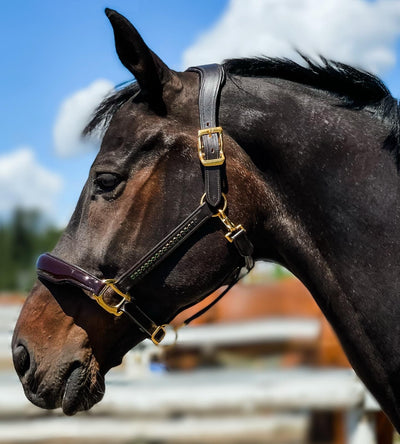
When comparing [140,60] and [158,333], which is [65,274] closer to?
[158,333]

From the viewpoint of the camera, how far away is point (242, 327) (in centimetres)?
791

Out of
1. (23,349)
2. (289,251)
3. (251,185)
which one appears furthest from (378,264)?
(23,349)

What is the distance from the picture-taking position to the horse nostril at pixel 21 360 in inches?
90.6

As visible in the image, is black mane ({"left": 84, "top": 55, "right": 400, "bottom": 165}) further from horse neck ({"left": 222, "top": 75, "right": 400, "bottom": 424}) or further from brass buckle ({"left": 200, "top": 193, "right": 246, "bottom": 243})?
brass buckle ({"left": 200, "top": 193, "right": 246, "bottom": 243})

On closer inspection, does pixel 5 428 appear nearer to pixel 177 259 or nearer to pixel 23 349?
pixel 23 349

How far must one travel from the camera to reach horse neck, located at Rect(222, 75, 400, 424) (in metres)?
2.10

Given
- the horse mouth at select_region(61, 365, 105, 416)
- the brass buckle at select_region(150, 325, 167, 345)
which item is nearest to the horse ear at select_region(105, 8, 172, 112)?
the brass buckle at select_region(150, 325, 167, 345)

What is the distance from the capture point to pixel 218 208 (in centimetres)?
221

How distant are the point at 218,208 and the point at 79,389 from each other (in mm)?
830

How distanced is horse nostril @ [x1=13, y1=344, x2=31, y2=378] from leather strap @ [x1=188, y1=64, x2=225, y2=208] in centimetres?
89

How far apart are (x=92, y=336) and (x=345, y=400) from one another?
2.52 m

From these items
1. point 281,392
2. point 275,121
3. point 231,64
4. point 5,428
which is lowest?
point 5,428

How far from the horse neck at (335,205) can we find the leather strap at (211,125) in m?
0.05

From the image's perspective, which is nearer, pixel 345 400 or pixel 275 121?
pixel 275 121
